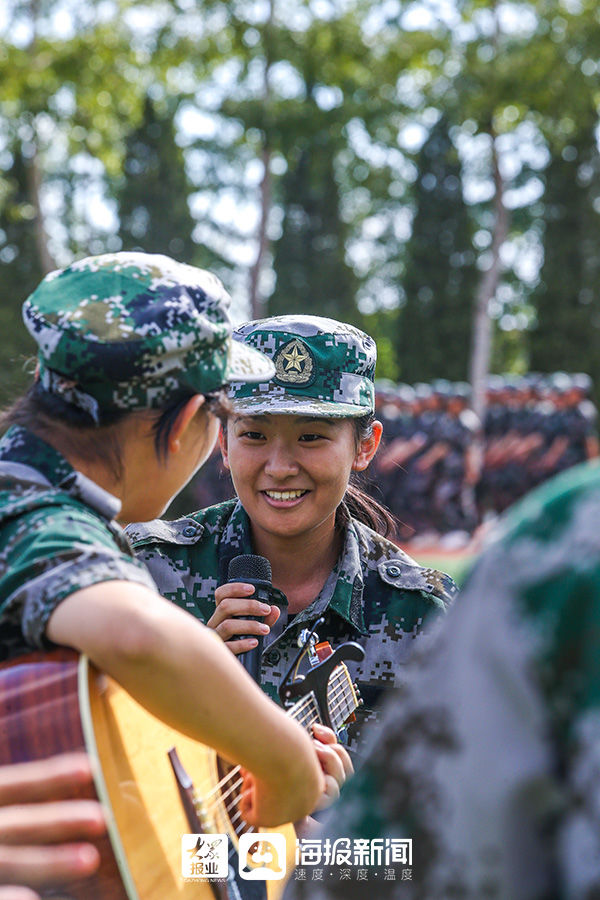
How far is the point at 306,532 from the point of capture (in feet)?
9.74

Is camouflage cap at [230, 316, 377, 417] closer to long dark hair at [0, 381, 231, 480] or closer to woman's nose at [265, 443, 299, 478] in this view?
woman's nose at [265, 443, 299, 478]

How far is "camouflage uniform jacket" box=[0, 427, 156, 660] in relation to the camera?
1.44 metres

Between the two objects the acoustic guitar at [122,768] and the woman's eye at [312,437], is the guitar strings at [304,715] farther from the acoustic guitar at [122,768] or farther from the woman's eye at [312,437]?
the woman's eye at [312,437]

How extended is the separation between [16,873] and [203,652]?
0.42 meters

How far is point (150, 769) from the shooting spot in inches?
68.1

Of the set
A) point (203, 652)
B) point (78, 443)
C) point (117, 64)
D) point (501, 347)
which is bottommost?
point (501, 347)

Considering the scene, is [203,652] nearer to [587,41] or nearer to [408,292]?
[587,41]

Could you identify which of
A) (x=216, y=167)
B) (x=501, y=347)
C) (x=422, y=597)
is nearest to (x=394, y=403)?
(x=422, y=597)

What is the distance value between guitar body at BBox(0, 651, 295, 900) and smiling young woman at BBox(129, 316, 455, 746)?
3.29 feet

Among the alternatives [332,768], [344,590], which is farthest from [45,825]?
[344,590]

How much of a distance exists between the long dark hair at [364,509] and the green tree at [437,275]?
939 inches

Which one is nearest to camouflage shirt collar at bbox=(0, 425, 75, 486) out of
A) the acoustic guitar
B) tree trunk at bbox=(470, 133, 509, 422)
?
A: the acoustic guitar

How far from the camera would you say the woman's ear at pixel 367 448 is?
3.12 metres

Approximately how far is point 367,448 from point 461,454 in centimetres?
1240
